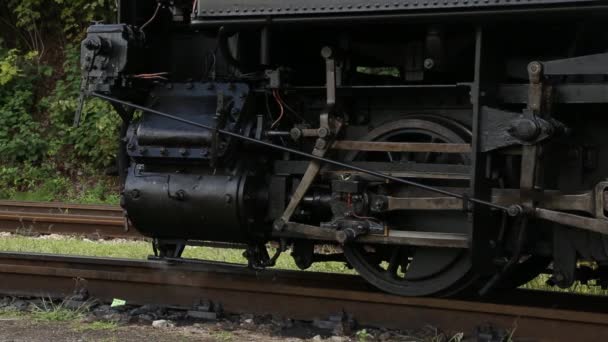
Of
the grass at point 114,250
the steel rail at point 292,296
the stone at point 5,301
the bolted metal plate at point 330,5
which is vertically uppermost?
the bolted metal plate at point 330,5

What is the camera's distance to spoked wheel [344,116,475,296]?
5.45m

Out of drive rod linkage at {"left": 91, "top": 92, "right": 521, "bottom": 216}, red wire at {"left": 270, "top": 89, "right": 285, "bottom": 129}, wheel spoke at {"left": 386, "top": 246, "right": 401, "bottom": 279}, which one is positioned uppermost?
red wire at {"left": 270, "top": 89, "right": 285, "bottom": 129}

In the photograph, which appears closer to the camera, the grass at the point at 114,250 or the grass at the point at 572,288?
the grass at the point at 572,288

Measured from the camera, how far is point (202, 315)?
18.7 feet

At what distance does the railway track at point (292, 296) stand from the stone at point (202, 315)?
0.17 meters

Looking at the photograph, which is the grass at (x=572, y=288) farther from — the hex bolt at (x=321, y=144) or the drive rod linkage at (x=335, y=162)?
the hex bolt at (x=321, y=144)

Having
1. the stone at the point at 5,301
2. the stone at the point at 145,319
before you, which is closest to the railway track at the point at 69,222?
the stone at the point at 5,301

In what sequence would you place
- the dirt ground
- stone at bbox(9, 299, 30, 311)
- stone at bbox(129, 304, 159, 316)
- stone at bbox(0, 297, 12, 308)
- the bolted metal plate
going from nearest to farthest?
the bolted metal plate
the dirt ground
stone at bbox(129, 304, 159, 316)
stone at bbox(9, 299, 30, 311)
stone at bbox(0, 297, 12, 308)

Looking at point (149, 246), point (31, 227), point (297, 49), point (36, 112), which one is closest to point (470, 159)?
point (297, 49)

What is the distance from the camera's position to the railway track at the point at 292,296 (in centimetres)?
505

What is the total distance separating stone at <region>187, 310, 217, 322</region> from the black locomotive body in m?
0.53

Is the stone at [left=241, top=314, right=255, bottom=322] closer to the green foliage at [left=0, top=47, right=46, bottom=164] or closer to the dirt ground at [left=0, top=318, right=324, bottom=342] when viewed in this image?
the dirt ground at [left=0, top=318, right=324, bottom=342]

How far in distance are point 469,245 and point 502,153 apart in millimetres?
581

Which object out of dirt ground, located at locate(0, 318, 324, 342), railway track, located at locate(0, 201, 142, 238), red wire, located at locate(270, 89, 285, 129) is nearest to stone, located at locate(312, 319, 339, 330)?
dirt ground, located at locate(0, 318, 324, 342)
